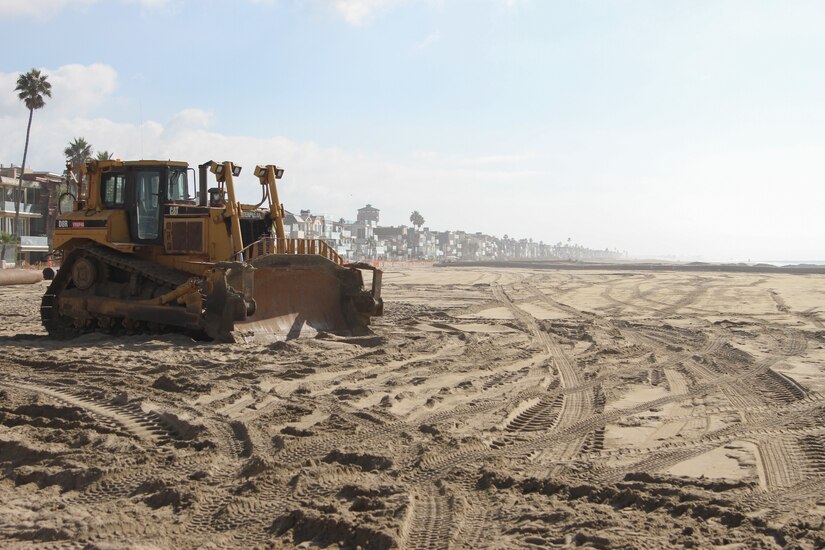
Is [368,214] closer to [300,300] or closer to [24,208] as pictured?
[24,208]

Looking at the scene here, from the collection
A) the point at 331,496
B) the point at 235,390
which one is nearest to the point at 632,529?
the point at 331,496

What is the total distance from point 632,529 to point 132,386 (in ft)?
19.4

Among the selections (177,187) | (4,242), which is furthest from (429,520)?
(4,242)

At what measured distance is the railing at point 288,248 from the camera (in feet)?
41.5

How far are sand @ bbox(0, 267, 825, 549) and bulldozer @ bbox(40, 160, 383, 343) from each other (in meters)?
0.63

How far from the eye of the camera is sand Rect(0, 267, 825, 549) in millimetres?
4570

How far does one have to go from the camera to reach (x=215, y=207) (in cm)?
1337

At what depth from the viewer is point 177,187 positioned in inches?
528

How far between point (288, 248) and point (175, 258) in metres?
1.84

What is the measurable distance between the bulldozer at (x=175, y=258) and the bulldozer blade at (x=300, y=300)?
0.06ft

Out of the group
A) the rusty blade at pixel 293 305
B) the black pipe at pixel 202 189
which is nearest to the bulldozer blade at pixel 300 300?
the rusty blade at pixel 293 305

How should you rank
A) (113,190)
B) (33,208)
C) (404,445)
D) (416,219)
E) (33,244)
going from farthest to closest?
1. (416,219)
2. (33,208)
3. (33,244)
4. (113,190)
5. (404,445)

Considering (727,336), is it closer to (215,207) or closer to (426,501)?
(215,207)

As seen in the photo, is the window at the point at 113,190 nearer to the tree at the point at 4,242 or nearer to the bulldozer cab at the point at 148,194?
the bulldozer cab at the point at 148,194
